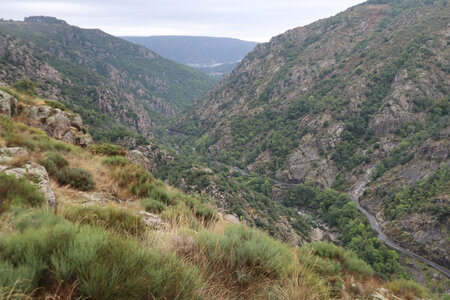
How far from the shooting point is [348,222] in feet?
197

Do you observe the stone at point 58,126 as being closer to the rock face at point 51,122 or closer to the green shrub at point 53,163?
the rock face at point 51,122

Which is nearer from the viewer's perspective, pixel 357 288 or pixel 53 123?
pixel 357 288

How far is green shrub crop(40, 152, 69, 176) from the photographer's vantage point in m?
6.57

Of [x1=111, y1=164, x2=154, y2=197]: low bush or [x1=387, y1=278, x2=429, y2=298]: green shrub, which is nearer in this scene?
[x1=387, y1=278, x2=429, y2=298]: green shrub

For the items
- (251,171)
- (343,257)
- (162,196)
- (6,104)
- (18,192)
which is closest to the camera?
(18,192)

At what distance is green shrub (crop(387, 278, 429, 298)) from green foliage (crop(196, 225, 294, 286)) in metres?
3.08

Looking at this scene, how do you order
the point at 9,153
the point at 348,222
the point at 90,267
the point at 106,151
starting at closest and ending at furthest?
the point at 90,267, the point at 9,153, the point at 106,151, the point at 348,222

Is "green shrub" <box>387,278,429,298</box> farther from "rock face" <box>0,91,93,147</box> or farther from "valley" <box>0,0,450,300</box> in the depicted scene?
"rock face" <box>0,91,93,147</box>

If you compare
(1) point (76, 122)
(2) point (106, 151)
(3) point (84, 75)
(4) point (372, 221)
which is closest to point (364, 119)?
(4) point (372, 221)

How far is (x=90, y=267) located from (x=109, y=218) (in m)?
2.07

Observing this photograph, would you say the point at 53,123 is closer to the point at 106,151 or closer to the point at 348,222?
the point at 106,151

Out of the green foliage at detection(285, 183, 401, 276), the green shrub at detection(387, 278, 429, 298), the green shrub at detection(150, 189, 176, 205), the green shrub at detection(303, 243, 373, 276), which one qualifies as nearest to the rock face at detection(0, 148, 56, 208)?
the green shrub at detection(150, 189, 176, 205)

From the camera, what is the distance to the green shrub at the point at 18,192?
3984mm

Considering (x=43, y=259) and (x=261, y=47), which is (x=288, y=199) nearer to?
(x=43, y=259)
